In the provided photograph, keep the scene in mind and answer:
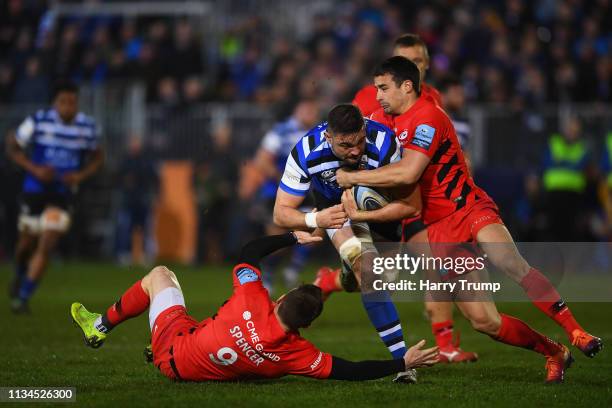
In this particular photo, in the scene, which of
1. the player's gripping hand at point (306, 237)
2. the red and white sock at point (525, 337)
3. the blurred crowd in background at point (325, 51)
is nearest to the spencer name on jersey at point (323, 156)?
the player's gripping hand at point (306, 237)

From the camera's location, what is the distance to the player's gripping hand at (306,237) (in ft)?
24.6

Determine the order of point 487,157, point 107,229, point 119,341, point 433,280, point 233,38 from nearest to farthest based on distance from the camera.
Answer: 1. point 433,280
2. point 119,341
3. point 487,157
4. point 107,229
5. point 233,38

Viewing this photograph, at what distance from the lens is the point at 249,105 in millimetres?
20359

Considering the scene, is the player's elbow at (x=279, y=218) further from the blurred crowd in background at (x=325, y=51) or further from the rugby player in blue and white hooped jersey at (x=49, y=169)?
the blurred crowd in background at (x=325, y=51)

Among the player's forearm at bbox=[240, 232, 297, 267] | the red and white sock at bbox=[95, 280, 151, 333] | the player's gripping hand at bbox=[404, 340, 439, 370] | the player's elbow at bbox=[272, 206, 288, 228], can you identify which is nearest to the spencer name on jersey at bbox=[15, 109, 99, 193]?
the red and white sock at bbox=[95, 280, 151, 333]

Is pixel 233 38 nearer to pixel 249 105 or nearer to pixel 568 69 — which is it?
pixel 249 105

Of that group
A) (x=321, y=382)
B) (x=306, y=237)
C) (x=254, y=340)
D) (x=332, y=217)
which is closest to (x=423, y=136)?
(x=332, y=217)

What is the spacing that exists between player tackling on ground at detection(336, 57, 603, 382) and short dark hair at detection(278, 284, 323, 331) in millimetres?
→ 1149

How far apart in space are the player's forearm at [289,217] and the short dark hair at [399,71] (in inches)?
50.5

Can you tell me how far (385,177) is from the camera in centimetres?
767

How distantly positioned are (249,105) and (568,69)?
5983mm

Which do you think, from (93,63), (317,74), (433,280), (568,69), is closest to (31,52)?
(93,63)

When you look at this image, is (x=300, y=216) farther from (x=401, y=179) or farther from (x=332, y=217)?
(x=401, y=179)

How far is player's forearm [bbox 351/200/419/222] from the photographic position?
7.81 m
